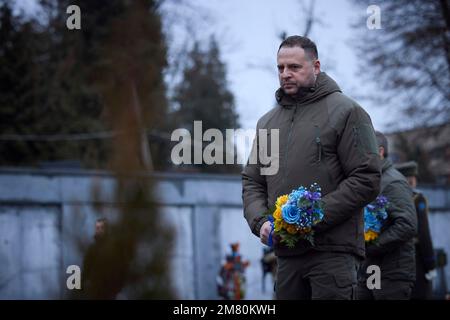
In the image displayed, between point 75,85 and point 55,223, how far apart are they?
66.9 feet

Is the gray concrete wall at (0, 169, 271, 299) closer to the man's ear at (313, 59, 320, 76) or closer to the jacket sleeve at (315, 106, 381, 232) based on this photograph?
the man's ear at (313, 59, 320, 76)

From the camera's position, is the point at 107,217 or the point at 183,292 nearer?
the point at 107,217

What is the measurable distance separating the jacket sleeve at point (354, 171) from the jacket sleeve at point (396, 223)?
6.43ft

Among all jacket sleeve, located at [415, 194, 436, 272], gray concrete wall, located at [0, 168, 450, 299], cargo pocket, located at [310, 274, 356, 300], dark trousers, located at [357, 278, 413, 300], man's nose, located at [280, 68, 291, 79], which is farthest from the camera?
gray concrete wall, located at [0, 168, 450, 299]

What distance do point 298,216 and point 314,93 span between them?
87cm

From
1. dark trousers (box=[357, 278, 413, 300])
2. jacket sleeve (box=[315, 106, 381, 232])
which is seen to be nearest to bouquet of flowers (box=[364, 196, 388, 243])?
dark trousers (box=[357, 278, 413, 300])

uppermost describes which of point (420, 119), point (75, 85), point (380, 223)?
point (75, 85)

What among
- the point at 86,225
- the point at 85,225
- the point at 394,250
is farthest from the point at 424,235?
the point at 86,225

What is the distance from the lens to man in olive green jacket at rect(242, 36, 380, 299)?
15.0 ft

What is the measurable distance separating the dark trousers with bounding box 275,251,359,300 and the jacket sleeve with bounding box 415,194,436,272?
3340 millimetres
